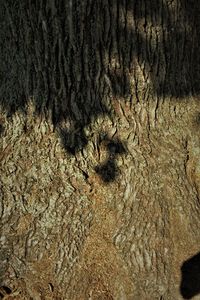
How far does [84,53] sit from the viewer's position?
12.7ft

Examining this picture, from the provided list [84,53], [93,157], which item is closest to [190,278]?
[93,157]

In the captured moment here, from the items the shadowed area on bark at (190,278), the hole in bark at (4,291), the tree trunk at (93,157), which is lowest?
the shadowed area on bark at (190,278)

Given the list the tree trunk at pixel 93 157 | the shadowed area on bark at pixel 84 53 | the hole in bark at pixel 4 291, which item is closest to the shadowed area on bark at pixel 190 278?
the tree trunk at pixel 93 157

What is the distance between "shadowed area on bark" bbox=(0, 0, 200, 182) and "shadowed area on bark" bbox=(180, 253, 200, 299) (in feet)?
2.90

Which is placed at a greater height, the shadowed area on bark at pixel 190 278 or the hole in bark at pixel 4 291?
the hole in bark at pixel 4 291

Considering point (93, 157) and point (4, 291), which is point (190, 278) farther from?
point (4, 291)

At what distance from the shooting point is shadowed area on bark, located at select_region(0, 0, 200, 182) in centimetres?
382

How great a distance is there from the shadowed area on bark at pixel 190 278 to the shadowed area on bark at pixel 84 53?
34.8 inches

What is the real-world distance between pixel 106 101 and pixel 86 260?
1.17 m

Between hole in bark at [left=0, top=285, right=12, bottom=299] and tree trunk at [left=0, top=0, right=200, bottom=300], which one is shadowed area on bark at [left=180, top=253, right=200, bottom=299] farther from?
hole in bark at [left=0, top=285, right=12, bottom=299]

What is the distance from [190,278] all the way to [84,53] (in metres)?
1.88

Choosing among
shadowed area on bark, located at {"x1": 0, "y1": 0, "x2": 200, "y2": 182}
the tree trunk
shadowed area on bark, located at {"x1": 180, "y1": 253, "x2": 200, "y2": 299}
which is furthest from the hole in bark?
shadowed area on bark, located at {"x1": 180, "y1": 253, "x2": 200, "y2": 299}

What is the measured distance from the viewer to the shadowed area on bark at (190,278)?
4121mm

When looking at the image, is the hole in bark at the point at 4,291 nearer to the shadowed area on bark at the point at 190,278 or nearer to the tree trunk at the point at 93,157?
the tree trunk at the point at 93,157
